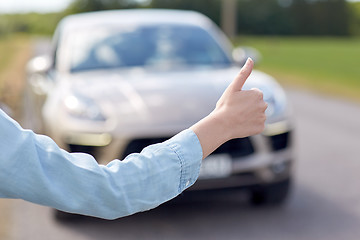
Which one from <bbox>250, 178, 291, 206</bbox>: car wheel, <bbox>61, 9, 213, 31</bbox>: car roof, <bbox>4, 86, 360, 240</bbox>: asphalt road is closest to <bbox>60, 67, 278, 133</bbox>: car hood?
<bbox>4, 86, 360, 240</bbox>: asphalt road

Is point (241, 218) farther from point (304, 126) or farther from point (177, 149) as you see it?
point (304, 126)

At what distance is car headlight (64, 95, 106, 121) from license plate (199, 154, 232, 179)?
29.0 inches

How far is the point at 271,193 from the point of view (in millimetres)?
4512

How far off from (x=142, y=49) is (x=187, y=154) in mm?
4100

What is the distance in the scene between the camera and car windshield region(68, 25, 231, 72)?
5.17 metres

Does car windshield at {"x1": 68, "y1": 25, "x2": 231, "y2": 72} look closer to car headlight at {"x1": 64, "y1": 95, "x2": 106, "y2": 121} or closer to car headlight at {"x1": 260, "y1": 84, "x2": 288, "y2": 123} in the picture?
car headlight at {"x1": 64, "y1": 95, "x2": 106, "y2": 121}

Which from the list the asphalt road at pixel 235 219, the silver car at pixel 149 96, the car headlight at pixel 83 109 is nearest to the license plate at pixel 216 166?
the silver car at pixel 149 96

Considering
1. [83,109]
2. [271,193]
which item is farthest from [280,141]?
[83,109]

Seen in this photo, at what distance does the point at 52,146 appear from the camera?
Result: 44.6 inches

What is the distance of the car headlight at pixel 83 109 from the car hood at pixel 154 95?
0.10ft

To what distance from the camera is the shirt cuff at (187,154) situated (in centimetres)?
125

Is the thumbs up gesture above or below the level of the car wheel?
above

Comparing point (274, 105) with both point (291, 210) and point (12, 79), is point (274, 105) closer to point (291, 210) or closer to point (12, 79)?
point (291, 210)

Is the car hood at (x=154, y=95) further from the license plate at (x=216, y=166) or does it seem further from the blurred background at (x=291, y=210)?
the blurred background at (x=291, y=210)
